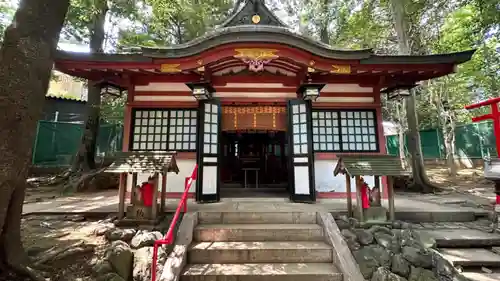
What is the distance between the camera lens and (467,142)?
1323 cm

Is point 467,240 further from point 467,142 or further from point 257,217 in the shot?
point 467,142

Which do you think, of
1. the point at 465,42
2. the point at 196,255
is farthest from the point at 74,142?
the point at 465,42

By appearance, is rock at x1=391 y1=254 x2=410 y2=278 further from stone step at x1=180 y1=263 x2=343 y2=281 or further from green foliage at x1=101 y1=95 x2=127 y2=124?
green foliage at x1=101 y1=95 x2=127 y2=124

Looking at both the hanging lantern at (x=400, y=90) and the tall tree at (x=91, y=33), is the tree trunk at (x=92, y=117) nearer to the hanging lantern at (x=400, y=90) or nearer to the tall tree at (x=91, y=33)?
the tall tree at (x=91, y=33)

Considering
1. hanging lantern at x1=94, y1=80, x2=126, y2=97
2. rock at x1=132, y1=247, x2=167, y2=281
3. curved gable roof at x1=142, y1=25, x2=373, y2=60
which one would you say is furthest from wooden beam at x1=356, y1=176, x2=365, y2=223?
hanging lantern at x1=94, y1=80, x2=126, y2=97

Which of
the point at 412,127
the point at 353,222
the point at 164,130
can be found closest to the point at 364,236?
the point at 353,222

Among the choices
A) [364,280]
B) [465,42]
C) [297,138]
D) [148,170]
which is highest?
[465,42]

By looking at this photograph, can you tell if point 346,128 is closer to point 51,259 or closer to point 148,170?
point 148,170

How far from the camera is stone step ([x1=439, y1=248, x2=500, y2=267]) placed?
3664 millimetres

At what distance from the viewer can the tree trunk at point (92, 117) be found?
935 centimetres

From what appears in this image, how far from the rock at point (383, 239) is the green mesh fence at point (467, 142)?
12.0 m

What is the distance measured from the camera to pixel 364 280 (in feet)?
10.5

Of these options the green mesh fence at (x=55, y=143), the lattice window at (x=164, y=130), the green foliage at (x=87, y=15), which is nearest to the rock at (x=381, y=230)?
the lattice window at (x=164, y=130)

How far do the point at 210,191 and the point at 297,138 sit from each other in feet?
8.87
